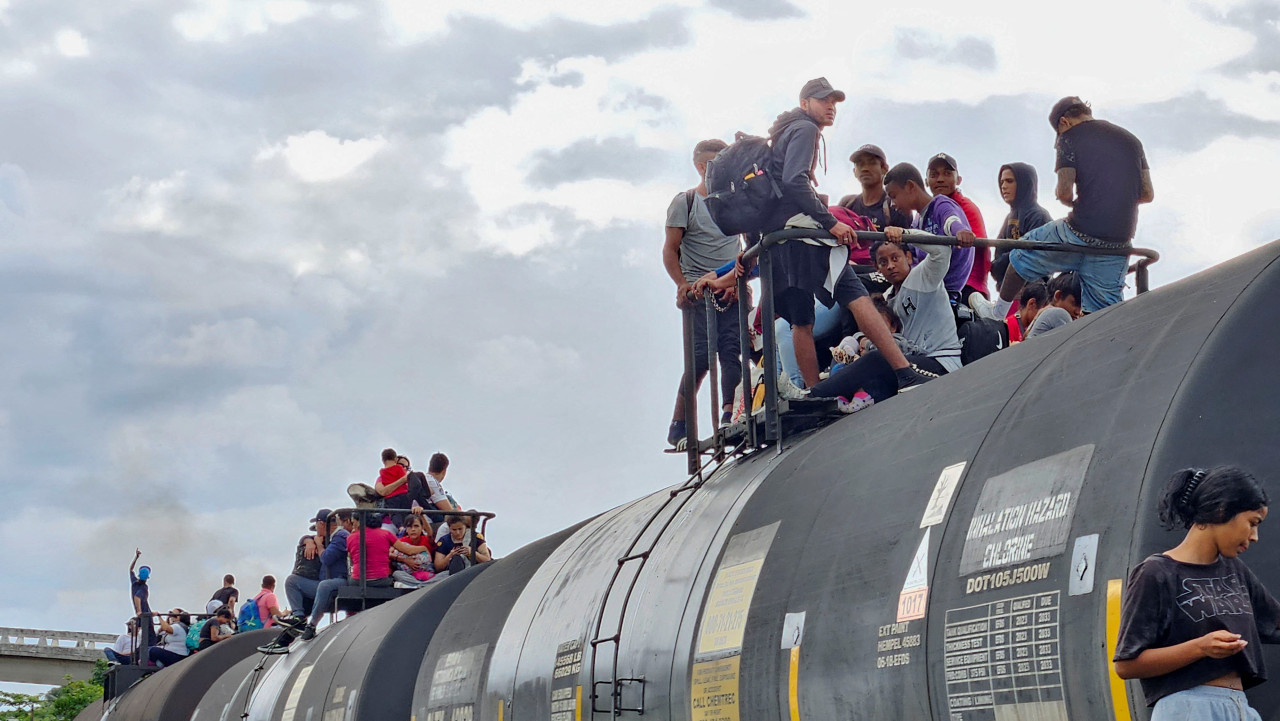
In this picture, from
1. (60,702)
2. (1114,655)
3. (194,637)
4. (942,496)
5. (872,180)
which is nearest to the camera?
(1114,655)

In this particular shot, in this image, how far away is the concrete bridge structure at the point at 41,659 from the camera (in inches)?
2552

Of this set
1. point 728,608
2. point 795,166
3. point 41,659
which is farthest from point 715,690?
point 41,659

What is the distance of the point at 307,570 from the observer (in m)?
14.6

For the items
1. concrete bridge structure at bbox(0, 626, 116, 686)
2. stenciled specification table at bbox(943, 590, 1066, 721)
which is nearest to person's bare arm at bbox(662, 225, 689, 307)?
stenciled specification table at bbox(943, 590, 1066, 721)

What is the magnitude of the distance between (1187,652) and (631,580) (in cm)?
331

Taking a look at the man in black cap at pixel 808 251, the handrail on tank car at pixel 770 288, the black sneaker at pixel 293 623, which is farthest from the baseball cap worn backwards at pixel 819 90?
the black sneaker at pixel 293 623

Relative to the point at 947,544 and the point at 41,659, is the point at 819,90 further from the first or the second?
the point at 41,659

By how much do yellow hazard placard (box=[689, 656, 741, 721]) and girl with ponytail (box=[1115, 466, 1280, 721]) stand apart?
194 cm

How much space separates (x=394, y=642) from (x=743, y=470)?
13.1ft

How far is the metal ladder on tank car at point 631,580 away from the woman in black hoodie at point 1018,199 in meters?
3.09

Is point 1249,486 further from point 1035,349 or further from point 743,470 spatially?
point 743,470

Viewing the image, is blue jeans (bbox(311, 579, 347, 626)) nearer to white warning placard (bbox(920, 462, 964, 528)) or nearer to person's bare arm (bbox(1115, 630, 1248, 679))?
white warning placard (bbox(920, 462, 964, 528))

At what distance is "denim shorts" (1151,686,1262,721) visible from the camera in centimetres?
Result: 287

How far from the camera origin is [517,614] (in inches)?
291
